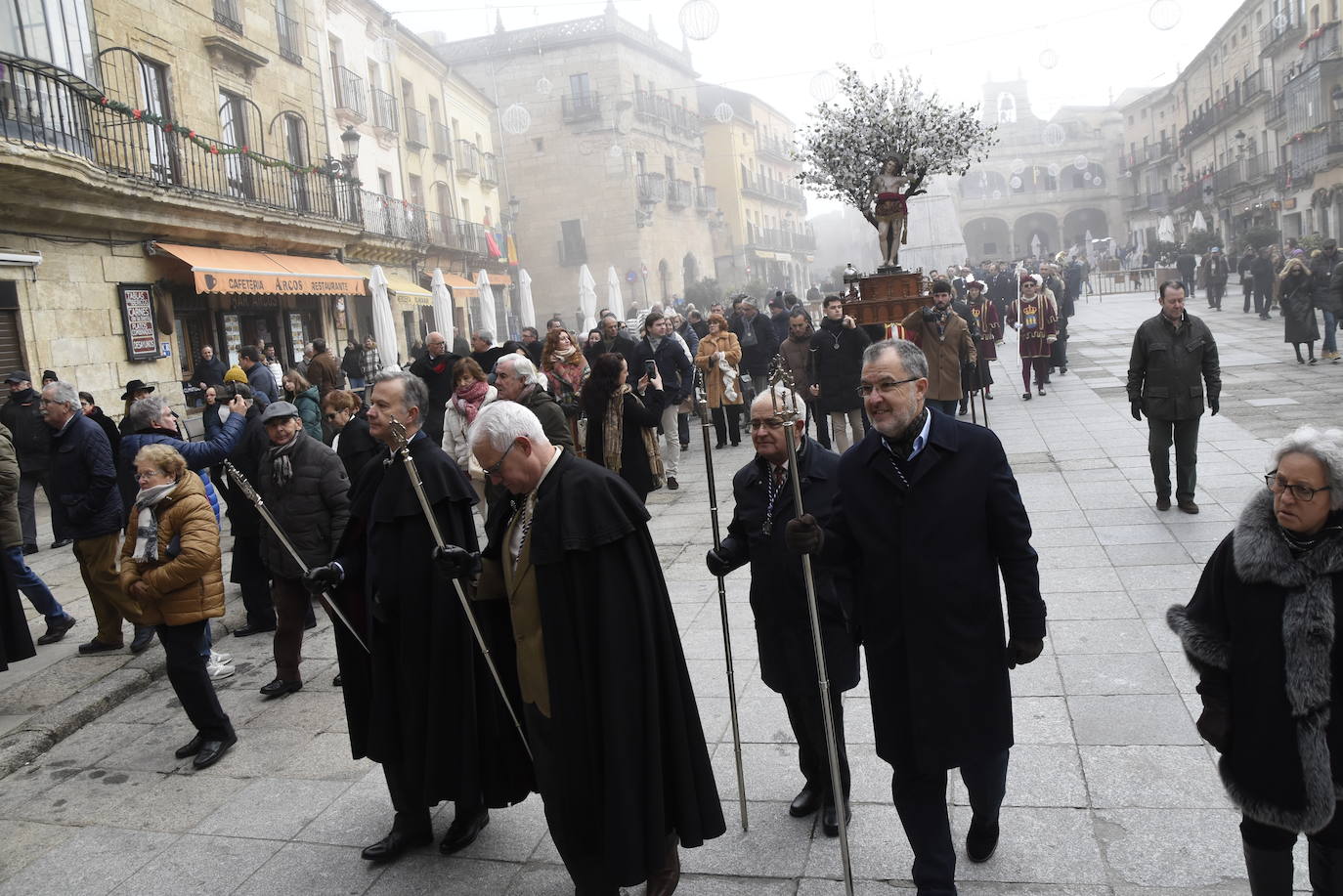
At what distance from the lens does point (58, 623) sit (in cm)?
763

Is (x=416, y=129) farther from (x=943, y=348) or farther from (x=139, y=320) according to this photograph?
(x=943, y=348)

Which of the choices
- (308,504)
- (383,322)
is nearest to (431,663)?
(308,504)

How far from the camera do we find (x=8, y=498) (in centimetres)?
659

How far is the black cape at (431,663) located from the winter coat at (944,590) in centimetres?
143

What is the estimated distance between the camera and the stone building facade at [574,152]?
46.4 m

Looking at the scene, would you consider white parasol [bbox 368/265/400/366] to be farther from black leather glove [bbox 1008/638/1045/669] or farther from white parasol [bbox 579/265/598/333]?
black leather glove [bbox 1008/638/1045/669]

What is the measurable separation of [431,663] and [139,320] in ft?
46.5

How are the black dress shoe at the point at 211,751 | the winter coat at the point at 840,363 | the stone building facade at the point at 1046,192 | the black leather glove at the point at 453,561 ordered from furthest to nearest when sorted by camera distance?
1. the stone building facade at the point at 1046,192
2. the winter coat at the point at 840,363
3. the black dress shoe at the point at 211,751
4. the black leather glove at the point at 453,561

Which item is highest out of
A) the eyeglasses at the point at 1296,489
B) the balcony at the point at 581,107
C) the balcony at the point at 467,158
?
the balcony at the point at 581,107

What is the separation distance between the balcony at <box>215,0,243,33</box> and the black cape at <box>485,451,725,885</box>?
19.3 meters

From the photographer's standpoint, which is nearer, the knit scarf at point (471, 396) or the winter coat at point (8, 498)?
the winter coat at point (8, 498)

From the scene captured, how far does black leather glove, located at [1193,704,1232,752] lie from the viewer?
2.89 m

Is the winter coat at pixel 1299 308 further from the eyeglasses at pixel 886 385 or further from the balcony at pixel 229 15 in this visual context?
the balcony at pixel 229 15

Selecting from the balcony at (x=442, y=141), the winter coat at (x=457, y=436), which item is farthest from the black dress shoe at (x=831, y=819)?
the balcony at (x=442, y=141)
